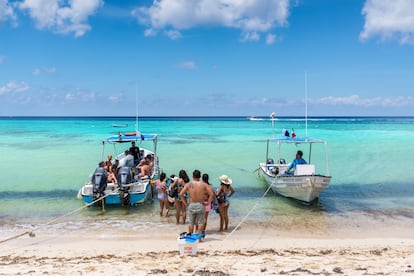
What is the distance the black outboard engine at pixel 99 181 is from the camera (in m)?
12.0

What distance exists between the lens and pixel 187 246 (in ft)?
25.8

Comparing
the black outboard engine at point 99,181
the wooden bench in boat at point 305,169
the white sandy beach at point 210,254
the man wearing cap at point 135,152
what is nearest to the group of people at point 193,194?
the wooden bench in boat at point 305,169

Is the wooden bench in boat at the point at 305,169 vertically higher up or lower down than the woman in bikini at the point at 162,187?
higher up

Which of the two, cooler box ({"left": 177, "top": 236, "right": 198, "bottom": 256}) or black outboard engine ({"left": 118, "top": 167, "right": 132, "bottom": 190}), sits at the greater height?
black outboard engine ({"left": 118, "top": 167, "right": 132, "bottom": 190})

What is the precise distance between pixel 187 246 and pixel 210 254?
49 centimetres

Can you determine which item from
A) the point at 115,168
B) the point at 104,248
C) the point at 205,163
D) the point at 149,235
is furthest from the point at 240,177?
the point at 104,248

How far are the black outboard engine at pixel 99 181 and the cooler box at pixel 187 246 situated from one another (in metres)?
5.04

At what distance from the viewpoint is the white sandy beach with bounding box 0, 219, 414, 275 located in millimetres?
7086

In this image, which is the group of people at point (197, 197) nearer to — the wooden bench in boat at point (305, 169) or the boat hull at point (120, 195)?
the boat hull at point (120, 195)

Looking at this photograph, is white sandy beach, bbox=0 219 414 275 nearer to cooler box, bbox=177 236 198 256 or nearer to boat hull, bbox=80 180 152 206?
cooler box, bbox=177 236 198 256

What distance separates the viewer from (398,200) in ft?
46.0

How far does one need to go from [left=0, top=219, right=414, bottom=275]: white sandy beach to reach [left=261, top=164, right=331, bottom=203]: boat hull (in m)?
2.62

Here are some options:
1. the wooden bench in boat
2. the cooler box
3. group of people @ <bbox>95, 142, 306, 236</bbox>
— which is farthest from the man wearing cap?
the cooler box

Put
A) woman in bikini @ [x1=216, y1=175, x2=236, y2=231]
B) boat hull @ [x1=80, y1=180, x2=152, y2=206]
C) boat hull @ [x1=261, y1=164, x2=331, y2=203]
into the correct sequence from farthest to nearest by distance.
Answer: boat hull @ [x1=261, y1=164, x2=331, y2=203], boat hull @ [x1=80, y1=180, x2=152, y2=206], woman in bikini @ [x1=216, y1=175, x2=236, y2=231]
